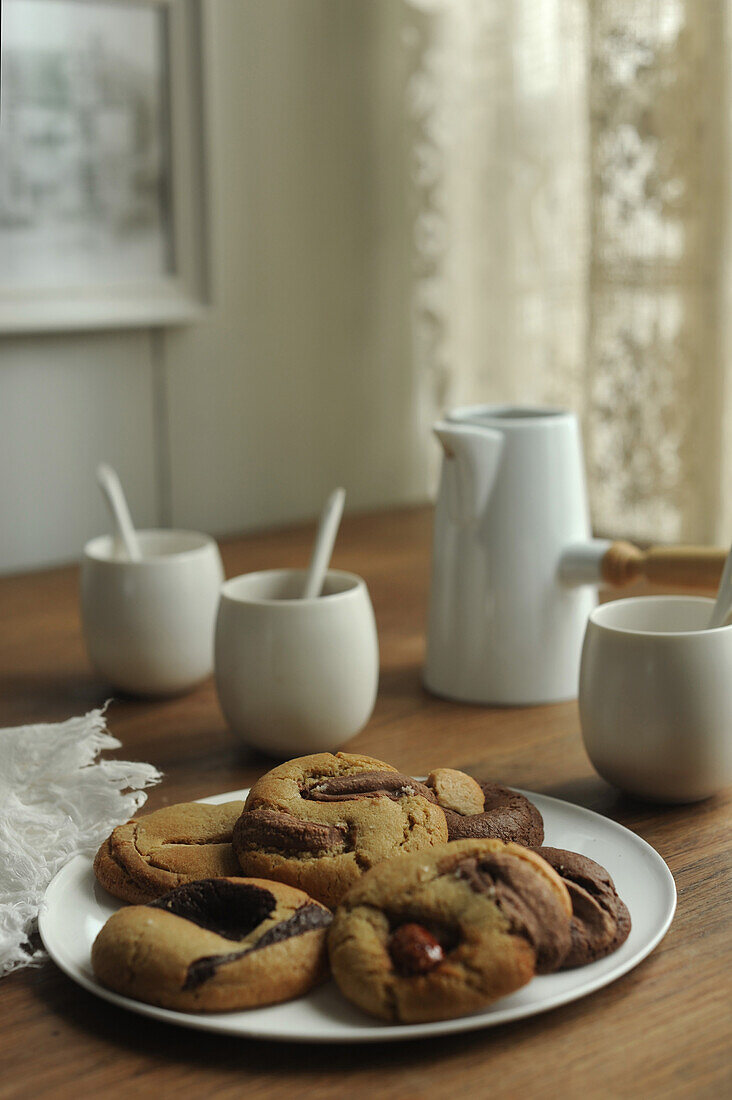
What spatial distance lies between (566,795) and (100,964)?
0.93 ft

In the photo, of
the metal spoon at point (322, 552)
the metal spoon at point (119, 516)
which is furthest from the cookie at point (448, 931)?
the metal spoon at point (119, 516)

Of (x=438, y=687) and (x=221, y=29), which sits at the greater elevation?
(x=221, y=29)

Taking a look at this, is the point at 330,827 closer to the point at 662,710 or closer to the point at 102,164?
the point at 662,710

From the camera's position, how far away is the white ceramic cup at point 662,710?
1.89 feet

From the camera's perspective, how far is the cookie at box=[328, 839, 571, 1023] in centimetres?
40

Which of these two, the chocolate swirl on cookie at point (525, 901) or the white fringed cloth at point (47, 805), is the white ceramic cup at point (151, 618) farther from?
the chocolate swirl on cookie at point (525, 901)

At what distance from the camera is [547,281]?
4.23 ft

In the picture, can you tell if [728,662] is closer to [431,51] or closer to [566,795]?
[566,795]

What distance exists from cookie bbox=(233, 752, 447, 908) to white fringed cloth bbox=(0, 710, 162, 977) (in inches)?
3.6

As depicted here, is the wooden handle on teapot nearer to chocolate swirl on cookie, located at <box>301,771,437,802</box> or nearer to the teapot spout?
the teapot spout

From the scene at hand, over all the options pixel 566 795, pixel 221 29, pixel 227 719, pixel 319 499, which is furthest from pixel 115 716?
pixel 221 29

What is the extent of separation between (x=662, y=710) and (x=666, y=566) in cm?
20

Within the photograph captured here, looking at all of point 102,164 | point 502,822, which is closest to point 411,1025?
point 502,822

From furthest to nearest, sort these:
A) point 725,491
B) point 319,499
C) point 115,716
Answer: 1. point 319,499
2. point 725,491
3. point 115,716
